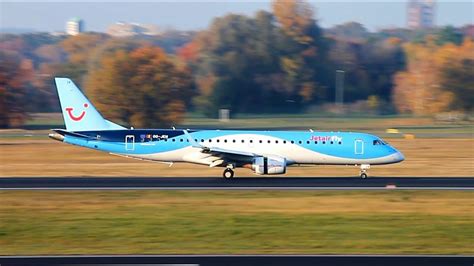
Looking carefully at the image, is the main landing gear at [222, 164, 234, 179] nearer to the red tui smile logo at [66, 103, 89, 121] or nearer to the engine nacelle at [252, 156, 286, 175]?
the engine nacelle at [252, 156, 286, 175]

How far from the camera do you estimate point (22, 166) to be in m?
50.5

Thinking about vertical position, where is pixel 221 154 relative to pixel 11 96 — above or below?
below

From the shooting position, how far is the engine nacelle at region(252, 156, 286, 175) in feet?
139

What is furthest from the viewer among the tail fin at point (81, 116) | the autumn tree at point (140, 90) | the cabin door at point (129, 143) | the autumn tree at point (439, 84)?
the autumn tree at point (439, 84)

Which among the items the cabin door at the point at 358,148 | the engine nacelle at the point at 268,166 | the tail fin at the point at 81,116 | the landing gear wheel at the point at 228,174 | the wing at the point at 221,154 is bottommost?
the landing gear wheel at the point at 228,174

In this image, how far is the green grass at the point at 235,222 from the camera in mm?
25438

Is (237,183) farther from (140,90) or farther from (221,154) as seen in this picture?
(140,90)

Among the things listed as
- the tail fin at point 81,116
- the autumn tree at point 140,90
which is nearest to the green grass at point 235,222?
the tail fin at point 81,116

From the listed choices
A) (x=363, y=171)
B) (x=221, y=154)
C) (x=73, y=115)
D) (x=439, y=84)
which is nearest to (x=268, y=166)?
→ (x=221, y=154)

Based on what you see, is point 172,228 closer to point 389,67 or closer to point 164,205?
point 164,205

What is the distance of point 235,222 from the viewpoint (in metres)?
29.6

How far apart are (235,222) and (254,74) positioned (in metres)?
80.7

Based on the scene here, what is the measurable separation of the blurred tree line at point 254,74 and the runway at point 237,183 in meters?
41.6

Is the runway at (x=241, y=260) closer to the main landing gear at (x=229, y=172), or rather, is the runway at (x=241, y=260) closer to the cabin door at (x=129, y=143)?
the main landing gear at (x=229, y=172)
